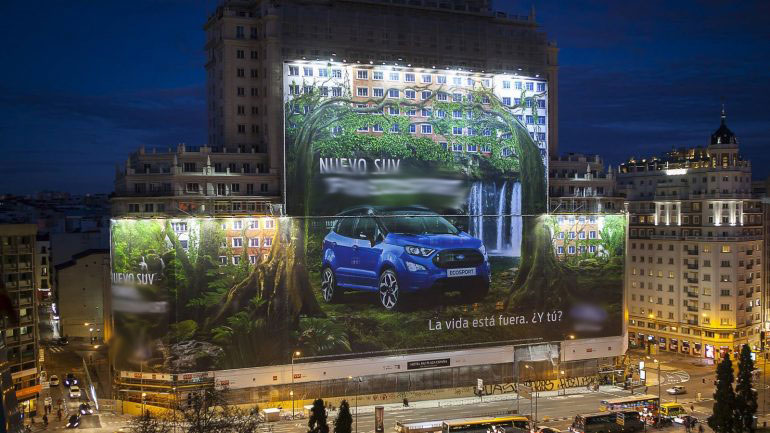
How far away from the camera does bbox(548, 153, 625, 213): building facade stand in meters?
84.3

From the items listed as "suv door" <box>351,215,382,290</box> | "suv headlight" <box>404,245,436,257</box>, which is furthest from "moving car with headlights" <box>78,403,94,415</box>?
"suv headlight" <box>404,245,436,257</box>

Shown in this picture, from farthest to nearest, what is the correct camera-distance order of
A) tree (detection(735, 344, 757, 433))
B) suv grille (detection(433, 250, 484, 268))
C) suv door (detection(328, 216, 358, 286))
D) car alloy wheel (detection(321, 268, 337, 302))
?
suv grille (detection(433, 250, 484, 268)), suv door (detection(328, 216, 358, 286)), car alloy wheel (detection(321, 268, 337, 302)), tree (detection(735, 344, 757, 433))

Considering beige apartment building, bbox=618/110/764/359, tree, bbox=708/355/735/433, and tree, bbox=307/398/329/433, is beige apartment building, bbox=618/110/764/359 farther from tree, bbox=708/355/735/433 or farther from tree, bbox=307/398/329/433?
tree, bbox=307/398/329/433

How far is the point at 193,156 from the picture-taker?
238 feet

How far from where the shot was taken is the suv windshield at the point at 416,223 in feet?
241

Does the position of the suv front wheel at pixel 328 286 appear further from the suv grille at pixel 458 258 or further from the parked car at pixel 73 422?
the parked car at pixel 73 422

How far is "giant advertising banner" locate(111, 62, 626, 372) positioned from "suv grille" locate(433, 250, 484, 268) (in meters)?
0.14

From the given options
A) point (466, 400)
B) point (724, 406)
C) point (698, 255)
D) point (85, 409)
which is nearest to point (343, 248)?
point (466, 400)

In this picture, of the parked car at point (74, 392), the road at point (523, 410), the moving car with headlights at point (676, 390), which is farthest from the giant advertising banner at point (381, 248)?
the parked car at point (74, 392)

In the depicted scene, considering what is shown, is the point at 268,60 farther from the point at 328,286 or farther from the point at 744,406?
the point at 744,406

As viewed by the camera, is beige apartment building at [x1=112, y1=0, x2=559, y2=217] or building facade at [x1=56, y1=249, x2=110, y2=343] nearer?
beige apartment building at [x1=112, y1=0, x2=559, y2=217]

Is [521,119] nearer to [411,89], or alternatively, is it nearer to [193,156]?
[411,89]

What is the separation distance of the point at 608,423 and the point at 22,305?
158 ft

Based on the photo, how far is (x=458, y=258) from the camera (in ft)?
249
